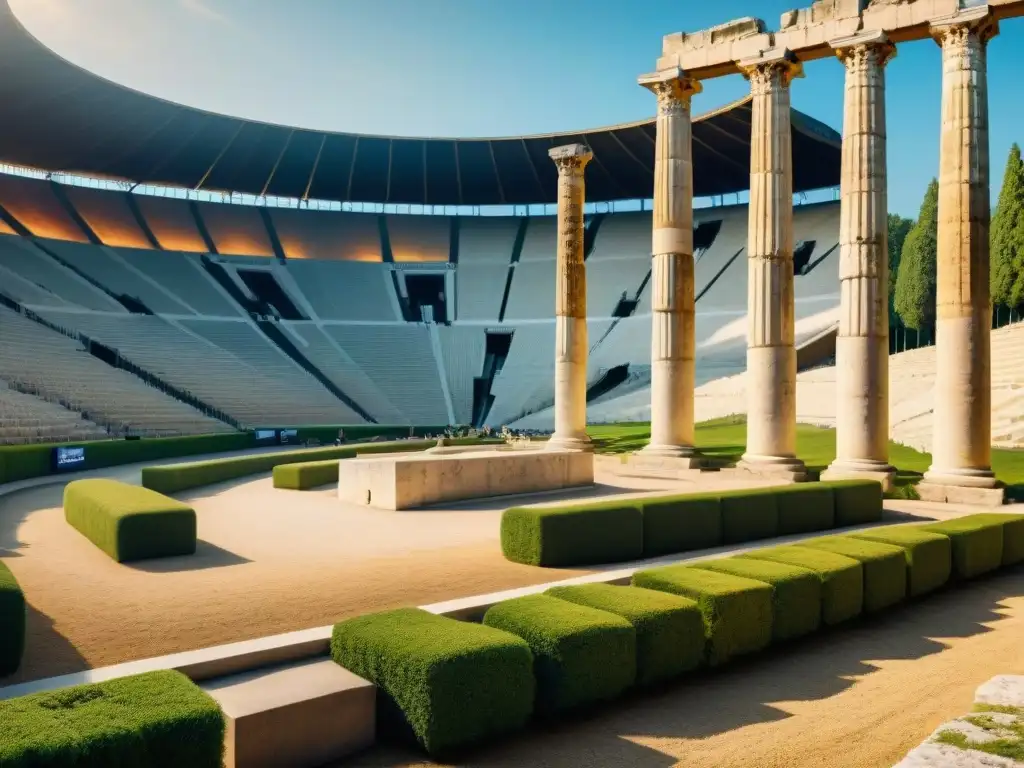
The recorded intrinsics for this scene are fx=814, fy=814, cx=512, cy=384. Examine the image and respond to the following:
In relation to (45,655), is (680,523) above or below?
above

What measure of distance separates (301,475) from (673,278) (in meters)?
12.4

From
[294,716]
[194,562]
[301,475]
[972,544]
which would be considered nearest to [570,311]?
[301,475]

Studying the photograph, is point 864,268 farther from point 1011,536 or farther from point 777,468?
point 1011,536

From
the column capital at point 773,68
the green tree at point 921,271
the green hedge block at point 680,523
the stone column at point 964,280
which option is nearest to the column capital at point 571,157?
the column capital at point 773,68

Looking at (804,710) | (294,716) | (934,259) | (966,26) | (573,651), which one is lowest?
(804,710)

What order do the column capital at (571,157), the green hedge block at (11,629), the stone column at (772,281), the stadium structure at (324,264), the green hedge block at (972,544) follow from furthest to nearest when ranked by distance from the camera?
the stadium structure at (324,264)
the column capital at (571,157)
the stone column at (772,281)
the green hedge block at (972,544)
the green hedge block at (11,629)

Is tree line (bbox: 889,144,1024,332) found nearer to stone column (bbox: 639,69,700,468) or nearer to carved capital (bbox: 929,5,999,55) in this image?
stone column (bbox: 639,69,700,468)

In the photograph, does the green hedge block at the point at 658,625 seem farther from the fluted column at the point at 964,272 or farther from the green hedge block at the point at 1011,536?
the fluted column at the point at 964,272

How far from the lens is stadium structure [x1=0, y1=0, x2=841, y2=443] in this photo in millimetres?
47719

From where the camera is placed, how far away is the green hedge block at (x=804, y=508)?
15.5 m

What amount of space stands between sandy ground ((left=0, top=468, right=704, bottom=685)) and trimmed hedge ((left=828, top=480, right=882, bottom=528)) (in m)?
7.06

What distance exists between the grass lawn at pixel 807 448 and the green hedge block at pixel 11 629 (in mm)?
18922

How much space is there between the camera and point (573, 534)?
41.0 ft

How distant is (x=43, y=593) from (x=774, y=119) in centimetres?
2064
